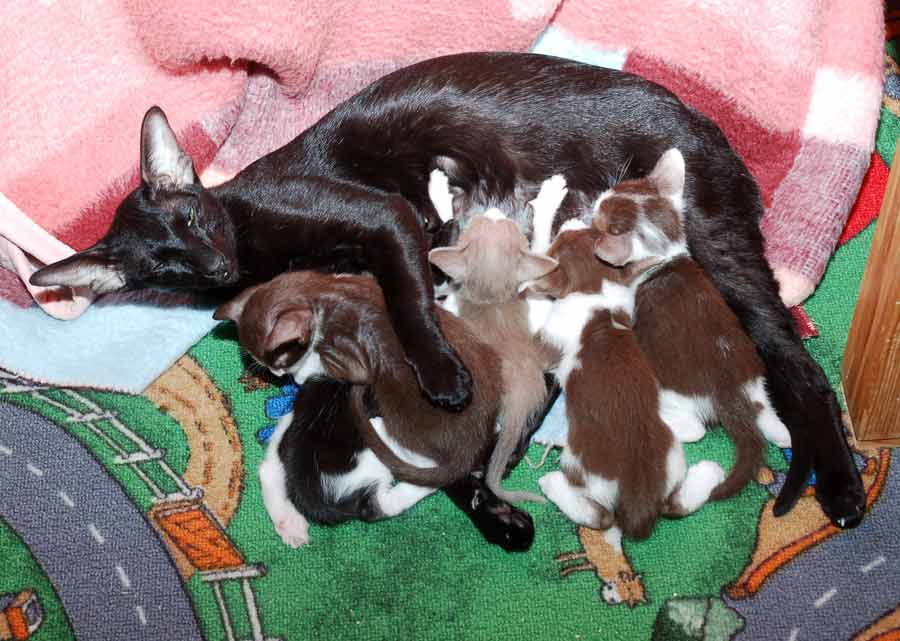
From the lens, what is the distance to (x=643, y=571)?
1910 millimetres

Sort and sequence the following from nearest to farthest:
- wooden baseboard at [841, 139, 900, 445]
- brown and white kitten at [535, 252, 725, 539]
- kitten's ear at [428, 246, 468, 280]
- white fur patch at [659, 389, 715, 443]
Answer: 1. wooden baseboard at [841, 139, 900, 445]
2. brown and white kitten at [535, 252, 725, 539]
3. white fur patch at [659, 389, 715, 443]
4. kitten's ear at [428, 246, 468, 280]

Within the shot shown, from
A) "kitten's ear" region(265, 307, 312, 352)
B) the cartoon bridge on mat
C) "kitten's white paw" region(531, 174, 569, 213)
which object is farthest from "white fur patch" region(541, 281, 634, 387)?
the cartoon bridge on mat

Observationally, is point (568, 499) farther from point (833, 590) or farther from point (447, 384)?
point (833, 590)

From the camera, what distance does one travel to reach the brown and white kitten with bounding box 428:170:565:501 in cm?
186

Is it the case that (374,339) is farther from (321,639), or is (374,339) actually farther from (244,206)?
(321,639)

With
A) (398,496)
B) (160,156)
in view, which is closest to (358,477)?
(398,496)

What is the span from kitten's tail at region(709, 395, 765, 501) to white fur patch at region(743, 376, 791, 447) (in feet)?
0.08

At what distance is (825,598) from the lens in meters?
1.86

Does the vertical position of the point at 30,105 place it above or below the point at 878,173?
above

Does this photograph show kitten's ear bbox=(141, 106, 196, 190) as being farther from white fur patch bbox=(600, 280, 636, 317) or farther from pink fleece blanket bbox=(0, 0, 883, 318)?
white fur patch bbox=(600, 280, 636, 317)

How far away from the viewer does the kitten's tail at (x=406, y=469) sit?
70.9 inches

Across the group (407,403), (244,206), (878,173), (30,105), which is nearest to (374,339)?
(407,403)

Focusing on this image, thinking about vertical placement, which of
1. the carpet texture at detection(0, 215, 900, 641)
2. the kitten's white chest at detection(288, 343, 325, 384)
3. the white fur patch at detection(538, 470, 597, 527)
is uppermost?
the kitten's white chest at detection(288, 343, 325, 384)

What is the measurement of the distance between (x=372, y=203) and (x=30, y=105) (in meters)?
0.84
